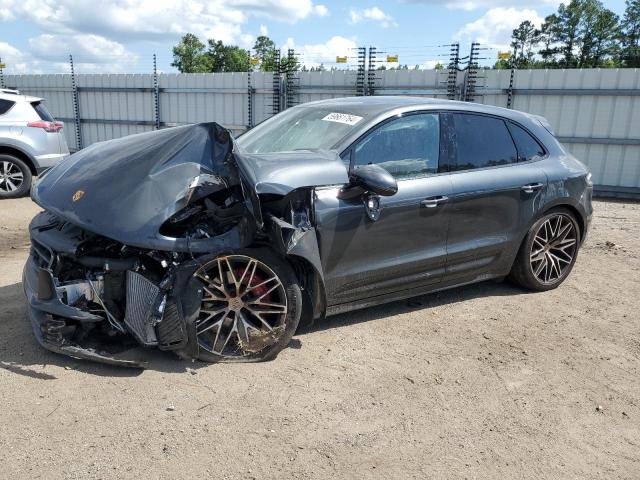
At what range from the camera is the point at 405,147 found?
4387 mm

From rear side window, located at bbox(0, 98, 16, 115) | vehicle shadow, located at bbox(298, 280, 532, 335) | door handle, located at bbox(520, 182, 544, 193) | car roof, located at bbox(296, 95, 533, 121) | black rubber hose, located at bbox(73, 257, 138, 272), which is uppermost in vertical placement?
car roof, located at bbox(296, 95, 533, 121)

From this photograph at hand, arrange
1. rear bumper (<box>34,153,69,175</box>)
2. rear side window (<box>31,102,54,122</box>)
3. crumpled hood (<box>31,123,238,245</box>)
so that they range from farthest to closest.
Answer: rear side window (<box>31,102,54,122</box>) → rear bumper (<box>34,153,69,175</box>) → crumpled hood (<box>31,123,238,245</box>)

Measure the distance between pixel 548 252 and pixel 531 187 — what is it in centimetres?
76

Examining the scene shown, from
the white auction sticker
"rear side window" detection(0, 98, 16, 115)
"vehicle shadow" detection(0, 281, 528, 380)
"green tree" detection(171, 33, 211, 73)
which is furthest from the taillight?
"green tree" detection(171, 33, 211, 73)

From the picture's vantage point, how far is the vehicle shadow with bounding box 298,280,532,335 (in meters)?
4.56

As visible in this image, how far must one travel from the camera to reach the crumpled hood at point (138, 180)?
3.37 meters

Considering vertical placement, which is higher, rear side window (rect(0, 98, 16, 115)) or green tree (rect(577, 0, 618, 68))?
green tree (rect(577, 0, 618, 68))

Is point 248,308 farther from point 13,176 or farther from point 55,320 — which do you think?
point 13,176

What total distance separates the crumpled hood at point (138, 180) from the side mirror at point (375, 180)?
0.83 meters

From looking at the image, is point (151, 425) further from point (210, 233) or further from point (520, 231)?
point (520, 231)

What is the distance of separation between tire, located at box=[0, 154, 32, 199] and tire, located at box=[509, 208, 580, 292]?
8.19 metres

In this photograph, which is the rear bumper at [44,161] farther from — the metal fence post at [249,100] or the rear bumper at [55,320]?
the rear bumper at [55,320]

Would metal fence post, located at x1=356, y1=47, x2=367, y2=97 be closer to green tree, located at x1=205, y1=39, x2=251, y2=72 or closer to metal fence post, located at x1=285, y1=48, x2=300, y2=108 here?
metal fence post, located at x1=285, y1=48, x2=300, y2=108

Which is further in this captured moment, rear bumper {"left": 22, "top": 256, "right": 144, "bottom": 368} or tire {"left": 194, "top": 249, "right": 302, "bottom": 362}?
tire {"left": 194, "top": 249, "right": 302, "bottom": 362}
